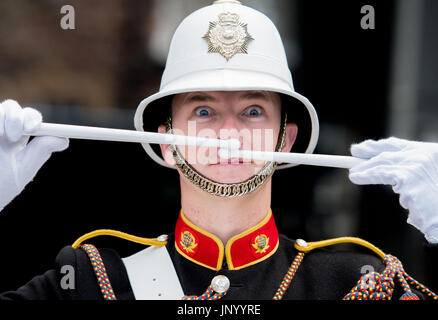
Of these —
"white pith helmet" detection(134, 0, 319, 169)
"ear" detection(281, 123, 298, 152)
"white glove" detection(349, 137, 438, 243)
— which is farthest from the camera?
"ear" detection(281, 123, 298, 152)

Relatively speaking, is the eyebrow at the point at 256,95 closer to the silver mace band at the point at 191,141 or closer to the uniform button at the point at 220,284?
the silver mace band at the point at 191,141

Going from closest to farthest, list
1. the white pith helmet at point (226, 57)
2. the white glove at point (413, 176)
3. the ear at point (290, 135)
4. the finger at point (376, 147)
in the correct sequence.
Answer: the white glove at point (413, 176), the finger at point (376, 147), the white pith helmet at point (226, 57), the ear at point (290, 135)

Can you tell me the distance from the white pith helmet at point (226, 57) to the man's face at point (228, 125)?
0.21ft

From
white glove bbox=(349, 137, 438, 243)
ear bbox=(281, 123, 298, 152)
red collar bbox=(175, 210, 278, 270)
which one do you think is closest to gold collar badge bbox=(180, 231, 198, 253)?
red collar bbox=(175, 210, 278, 270)

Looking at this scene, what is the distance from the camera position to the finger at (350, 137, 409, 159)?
7.50ft

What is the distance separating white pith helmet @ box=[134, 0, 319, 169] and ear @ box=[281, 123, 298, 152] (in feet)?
0.26

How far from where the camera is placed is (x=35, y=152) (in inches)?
90.2

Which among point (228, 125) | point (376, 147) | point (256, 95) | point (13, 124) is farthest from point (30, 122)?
point (376, 147)

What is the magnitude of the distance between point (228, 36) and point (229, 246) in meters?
0.76

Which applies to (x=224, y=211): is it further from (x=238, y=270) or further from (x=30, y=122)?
(x=30, y=122)

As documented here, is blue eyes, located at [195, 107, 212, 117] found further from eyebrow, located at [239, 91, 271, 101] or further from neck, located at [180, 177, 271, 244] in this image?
neck, located at [180, 177, 271, 244]

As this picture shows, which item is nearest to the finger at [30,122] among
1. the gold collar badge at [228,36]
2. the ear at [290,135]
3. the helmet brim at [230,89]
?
the helmet brim at [230,89]

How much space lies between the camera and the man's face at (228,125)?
2379 mm
